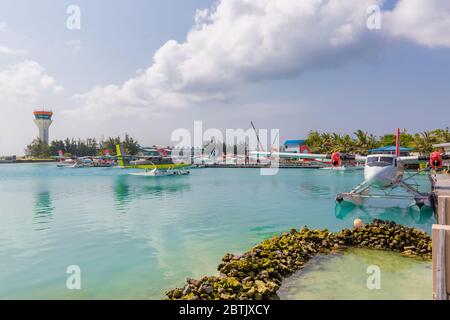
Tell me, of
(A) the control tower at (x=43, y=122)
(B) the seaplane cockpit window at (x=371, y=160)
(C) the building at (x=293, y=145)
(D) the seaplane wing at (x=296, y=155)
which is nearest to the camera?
(B) the seaplane cockpit window at (x=371, y=160)

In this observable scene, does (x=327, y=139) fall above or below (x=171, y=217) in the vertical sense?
above

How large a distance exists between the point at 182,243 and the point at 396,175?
46.0 ft

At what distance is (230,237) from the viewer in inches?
584

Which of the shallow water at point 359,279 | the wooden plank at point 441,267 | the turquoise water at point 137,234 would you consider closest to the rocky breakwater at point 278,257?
the shallow water at point 359,279

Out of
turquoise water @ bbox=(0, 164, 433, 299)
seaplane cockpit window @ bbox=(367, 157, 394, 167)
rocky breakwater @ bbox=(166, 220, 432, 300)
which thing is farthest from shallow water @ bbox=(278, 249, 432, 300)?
seaplane cockpit window @ bbox=(367, 157, 394, 167)

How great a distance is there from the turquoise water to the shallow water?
2969 millimetres

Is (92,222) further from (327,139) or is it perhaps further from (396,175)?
(327,139)

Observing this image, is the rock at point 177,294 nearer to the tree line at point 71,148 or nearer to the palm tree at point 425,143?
the palm tree at point 425,143

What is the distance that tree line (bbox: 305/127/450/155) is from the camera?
6269 cm

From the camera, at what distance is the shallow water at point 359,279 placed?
845cm

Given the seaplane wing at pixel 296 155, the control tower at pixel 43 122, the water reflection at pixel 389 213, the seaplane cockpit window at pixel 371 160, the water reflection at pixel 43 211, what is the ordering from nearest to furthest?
the water reflection at pixel 389 213
the water reflection at pixel 43 211
the seaplane cockpit window at pixel 371 160
the seaplane wing at pixel 296 155
the control tower at pixel 43 122

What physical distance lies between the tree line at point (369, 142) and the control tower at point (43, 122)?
136069 mm
